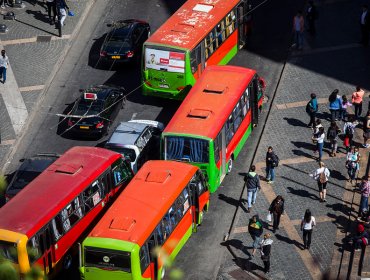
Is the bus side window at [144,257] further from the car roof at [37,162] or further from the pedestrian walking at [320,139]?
the pedestrian walking at [320,139]

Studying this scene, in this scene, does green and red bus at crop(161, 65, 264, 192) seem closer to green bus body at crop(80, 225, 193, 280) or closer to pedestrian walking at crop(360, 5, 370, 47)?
green bus body at crop(80, 225, 193, 280)

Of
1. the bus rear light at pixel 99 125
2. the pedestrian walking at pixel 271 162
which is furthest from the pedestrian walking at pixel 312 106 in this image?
the bus rear light at pixel 99 125

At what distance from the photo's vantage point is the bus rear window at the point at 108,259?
101ft

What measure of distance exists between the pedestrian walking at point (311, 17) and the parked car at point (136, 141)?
1253 cm

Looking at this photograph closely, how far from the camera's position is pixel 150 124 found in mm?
41438

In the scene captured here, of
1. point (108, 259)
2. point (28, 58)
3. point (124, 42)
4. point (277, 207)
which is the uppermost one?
point (124, 42)

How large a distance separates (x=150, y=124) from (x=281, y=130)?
242 inches

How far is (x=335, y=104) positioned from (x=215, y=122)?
731cm

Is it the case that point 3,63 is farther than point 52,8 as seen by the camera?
No

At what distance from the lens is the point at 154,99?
46281mm

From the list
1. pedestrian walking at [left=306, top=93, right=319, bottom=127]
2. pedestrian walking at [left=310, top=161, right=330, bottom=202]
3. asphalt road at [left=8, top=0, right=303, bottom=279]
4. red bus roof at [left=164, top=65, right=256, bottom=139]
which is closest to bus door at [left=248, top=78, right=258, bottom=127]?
red bus roof at [left=164, top=65, right=256, bottom=139]

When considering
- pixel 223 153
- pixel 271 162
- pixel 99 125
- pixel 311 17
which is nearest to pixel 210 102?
pixel 223 153

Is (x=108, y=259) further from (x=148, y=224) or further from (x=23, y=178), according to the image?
(x=23, y=178)

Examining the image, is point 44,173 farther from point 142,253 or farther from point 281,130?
point 281,130
